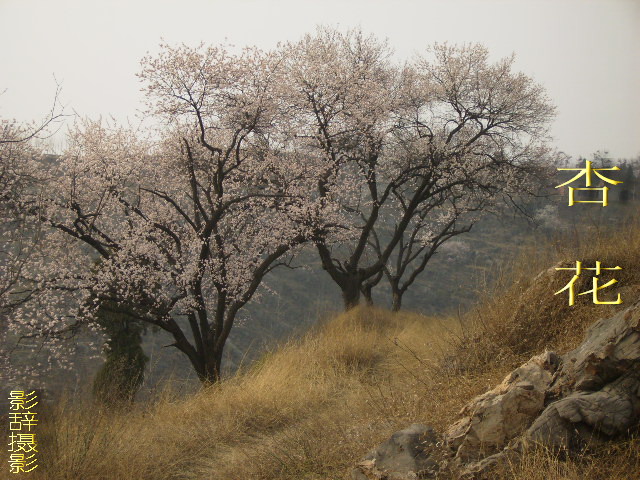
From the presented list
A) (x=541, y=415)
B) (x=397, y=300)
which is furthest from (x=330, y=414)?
(x=397, y=300)

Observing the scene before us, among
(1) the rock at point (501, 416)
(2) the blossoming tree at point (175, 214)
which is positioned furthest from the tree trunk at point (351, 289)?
(1) the rock at point (501, 416)

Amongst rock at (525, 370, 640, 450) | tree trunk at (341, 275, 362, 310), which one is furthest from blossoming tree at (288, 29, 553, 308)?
rock at (525, 370, 640, 450)

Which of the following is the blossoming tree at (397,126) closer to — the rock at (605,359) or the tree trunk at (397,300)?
the tree trunk at (397,300)

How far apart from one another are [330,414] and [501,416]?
269 cm

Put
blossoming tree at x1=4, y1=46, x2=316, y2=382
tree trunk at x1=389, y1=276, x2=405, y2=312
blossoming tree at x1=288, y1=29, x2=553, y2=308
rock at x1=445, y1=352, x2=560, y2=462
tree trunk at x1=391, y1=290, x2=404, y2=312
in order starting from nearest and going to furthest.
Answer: rock at x1=445, y1=352, x2=560, y2=462 → blossoming tree at x1=4, y1=46, x2=316, y2=382 → blossoming tree at x1=288, y1=29, x2=553, y2=308 → tree trunk at x1=391, y1=290, x2=404, y2=312 → tree trunk at x1=389, y1=276, x2=405, y2=312

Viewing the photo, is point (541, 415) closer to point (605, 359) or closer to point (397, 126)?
point (605, 359)

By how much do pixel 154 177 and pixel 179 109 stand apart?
110 inches

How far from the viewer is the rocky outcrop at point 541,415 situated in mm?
3619

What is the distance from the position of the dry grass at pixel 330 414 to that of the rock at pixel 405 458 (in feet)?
1.10

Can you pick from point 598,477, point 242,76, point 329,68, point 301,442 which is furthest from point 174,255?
point 598,477

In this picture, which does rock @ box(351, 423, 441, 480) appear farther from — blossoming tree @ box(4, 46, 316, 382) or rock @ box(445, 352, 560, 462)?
blossoming tree @ box(4, 46, 316, 382)

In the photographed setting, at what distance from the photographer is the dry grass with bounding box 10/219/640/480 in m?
4.87

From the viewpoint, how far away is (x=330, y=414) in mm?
6387

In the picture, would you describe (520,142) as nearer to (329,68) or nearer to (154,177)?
(329,68)
